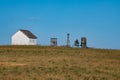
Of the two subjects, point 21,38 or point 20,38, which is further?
point 21,38

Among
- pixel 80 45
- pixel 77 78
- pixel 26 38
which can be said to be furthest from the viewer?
pixel 26 38

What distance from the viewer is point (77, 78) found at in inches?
950

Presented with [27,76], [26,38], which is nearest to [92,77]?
[27,76]

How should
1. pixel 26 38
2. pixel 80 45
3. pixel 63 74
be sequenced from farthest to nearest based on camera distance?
pixel 26 38 < pixel 80 45 < pixel 63 74

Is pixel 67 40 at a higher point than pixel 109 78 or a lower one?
higher

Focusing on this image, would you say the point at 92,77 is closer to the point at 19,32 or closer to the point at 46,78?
the point at 46,78

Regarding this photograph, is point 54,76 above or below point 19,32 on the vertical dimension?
below

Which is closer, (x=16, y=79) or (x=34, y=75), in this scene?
(x=16, y=79)

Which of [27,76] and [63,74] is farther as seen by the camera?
[63,74]

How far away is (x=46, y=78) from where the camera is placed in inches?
922

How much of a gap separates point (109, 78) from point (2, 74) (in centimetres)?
786

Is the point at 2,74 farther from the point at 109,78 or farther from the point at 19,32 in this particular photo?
the point at 19,32

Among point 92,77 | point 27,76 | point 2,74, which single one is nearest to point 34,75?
point 27,76

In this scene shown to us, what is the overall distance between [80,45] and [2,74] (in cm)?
5019
